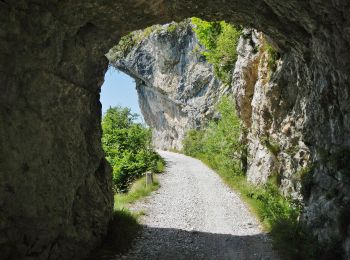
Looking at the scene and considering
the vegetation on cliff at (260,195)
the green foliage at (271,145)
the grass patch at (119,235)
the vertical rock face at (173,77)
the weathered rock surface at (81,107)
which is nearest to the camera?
the weathered rock surface at (81,107)

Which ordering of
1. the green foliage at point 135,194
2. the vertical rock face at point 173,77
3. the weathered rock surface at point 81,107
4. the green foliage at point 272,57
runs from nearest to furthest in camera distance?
the weathered rock surface at point 81,107, the green foliage at point 272,57, the green foliage at point 135,194, the vertical rock face at point 173,77

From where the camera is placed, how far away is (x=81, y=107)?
9.95m

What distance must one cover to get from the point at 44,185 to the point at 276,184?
33.3ft

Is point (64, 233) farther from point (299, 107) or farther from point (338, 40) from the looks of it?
point (299, 107)

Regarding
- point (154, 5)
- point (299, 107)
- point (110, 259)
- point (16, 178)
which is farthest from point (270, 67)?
point (16, 178)

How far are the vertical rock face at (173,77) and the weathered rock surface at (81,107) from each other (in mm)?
29568

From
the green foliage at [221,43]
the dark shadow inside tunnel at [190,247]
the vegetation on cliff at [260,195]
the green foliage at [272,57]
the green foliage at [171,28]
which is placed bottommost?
the dark shadow inside tunnel at [190,247]

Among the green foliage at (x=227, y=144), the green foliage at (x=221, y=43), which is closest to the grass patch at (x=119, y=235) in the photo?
the green foliage at (x=227, y=144)

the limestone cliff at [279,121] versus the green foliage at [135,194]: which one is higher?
the limestone cliff at [279,121]

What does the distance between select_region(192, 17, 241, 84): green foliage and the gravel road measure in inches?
431

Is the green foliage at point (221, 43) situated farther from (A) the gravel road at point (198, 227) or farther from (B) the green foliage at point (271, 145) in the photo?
(A) the gravel road at point (198, 227)

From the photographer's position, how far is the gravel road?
417 inches

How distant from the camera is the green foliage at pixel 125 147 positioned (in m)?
22.2

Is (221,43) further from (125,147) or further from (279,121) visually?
(279,121)
